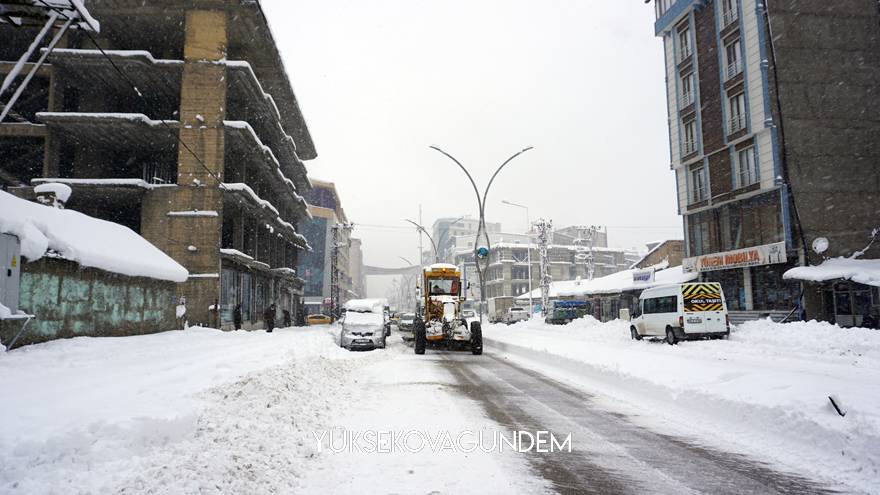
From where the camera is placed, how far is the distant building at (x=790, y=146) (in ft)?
90.5

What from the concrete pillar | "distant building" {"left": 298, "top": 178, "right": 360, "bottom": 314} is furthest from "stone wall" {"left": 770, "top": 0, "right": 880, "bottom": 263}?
"distant building" {"left": 298, "top": 178, "right": 360, "bottom": 314}

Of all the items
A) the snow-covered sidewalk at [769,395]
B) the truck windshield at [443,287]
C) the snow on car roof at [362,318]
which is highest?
the truck windshield at [443,287]

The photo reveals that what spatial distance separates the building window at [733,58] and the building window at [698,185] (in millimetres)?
5674

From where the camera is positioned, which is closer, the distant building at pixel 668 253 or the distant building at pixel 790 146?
the distant building at pixel 790 146

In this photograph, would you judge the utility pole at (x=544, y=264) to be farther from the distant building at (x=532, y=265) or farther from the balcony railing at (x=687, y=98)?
the distant building at (x=532, y=265)

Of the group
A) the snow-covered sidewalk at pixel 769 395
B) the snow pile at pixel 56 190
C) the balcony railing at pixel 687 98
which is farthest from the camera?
the balcony railing at pixel 687 98

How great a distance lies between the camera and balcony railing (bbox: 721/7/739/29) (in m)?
30.7

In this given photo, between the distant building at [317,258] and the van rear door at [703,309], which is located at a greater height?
the distant building at [317,258]

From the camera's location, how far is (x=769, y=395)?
7.54 metres

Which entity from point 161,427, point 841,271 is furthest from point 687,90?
point 161,427

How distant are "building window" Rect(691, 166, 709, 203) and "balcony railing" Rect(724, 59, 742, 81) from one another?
17.9ft

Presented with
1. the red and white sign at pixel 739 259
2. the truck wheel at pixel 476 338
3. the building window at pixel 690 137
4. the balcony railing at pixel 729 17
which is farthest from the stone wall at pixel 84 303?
the balcony railing at pixel 729 17

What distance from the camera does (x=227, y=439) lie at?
5.52m

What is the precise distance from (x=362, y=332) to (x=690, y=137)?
2692cm
